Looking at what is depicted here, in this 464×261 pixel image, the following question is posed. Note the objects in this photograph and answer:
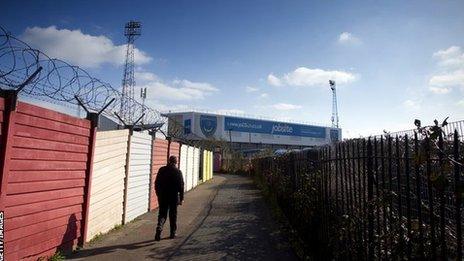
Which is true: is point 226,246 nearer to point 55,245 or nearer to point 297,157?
point 55,245

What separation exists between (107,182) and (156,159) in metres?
4.60

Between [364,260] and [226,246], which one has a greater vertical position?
[364,260]

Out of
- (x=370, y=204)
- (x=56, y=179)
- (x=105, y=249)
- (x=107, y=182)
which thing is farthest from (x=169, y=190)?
(x=370, y=204)

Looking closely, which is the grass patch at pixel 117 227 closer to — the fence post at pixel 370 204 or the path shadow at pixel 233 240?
the path shadow at pixel 233 240

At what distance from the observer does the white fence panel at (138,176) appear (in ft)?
36.6

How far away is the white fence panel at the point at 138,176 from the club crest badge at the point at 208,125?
59803 mm

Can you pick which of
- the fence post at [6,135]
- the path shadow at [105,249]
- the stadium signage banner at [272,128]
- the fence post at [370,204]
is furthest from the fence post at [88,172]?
the stadium signage banner at [272,128]

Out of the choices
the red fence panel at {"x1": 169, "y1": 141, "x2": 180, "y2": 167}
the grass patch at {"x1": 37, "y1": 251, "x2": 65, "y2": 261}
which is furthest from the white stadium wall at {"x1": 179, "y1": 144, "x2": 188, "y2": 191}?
the grass patch at {"x1": 37, "y1": 251, "x2": 65, "y2": 261}

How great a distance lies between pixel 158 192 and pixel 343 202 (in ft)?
15.2

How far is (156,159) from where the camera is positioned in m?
14.0

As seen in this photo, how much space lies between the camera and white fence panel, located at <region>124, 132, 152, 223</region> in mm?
11148

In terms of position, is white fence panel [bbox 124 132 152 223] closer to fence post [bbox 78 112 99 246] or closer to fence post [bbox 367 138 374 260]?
fence post [bbox 78 112 99 246]

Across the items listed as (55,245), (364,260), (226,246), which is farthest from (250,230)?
(364,260)

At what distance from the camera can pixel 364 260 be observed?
188 inches
